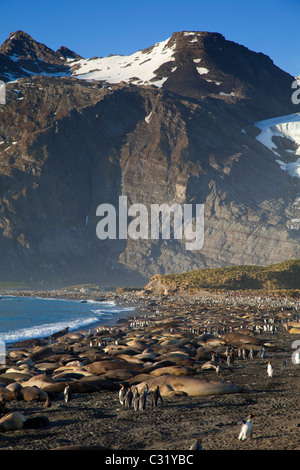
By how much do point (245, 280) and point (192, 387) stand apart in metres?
66.2

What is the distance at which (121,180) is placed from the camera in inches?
6363

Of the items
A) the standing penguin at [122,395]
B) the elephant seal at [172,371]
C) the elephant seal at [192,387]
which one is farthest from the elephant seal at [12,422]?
the elephant seal at [172,371]

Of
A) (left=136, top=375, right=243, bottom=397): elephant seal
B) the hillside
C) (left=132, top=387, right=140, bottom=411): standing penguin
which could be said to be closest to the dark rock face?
the hillside

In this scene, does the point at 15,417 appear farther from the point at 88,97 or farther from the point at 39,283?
the point at 88,97

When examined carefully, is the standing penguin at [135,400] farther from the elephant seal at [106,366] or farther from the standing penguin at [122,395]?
the elephant seal at [106,366]

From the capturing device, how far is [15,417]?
28.2ft

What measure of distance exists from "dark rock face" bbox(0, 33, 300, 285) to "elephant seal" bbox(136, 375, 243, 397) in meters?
132

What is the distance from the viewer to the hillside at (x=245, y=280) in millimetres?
71625

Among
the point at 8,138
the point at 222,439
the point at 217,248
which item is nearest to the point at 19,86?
the point at 8,138

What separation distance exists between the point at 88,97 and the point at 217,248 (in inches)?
3095

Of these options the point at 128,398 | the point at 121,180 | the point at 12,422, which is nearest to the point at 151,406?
the point at 128,398

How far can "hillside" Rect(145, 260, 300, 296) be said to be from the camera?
71625 mm

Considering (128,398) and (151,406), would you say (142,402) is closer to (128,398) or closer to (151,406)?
(151,406)

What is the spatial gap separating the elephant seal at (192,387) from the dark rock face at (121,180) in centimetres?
13224
